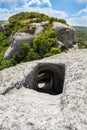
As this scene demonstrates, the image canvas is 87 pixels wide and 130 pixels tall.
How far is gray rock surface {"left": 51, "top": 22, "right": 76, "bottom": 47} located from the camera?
75.6m

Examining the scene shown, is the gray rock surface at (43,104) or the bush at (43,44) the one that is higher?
the gray rock surface at (43,104)

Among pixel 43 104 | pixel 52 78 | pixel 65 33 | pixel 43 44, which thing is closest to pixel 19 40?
pixel 43 44

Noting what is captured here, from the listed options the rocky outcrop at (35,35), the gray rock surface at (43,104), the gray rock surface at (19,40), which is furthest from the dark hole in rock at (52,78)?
the rocky outcrop at (35,35)

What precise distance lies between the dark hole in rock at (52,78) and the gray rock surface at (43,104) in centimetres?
460

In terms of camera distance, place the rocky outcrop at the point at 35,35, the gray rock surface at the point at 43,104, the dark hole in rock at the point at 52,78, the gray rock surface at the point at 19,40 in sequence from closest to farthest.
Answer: the gray rock surface at the point at 43,104
the dark hole in rock at the point at 52,78
the gray rock surface at the point at 19,40
the rocky outcrop at the point at 35,35

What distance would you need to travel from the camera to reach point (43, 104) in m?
27.7

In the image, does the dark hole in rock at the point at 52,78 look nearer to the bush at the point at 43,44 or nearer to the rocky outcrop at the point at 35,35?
the bush at the point at 43,44

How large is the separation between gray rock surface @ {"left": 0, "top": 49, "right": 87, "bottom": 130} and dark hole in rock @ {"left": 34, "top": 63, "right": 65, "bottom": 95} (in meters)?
4.60

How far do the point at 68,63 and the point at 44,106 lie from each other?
11.8 metres

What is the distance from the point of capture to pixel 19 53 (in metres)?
72.3

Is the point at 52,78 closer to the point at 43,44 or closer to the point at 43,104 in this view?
the point at 43,44

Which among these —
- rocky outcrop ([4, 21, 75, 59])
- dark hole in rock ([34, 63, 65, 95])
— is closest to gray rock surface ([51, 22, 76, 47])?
rocky outcrop ([4, 21, 75, 59])

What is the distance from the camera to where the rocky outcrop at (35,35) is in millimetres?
73125

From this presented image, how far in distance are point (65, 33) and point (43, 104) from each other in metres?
50.5
